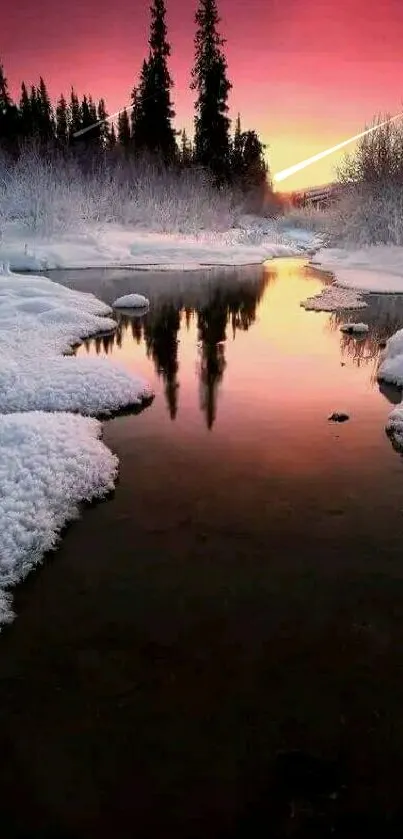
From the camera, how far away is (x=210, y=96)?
171ft

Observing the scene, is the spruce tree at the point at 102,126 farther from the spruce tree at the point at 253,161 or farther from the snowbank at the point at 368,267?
the snowbank at the point at 368,267

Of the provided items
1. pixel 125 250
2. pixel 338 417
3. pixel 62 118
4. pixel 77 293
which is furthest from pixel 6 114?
pixel 338 417

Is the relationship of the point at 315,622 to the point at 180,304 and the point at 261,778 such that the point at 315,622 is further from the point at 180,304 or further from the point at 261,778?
the point at 180,304

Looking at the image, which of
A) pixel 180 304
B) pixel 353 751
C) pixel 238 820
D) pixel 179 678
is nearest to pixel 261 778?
pixel 238 820

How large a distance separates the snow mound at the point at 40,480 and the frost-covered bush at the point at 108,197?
1087 inches

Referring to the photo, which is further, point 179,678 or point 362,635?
point 362,635

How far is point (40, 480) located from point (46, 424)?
1350mm

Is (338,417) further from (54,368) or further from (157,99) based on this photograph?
(157,99)

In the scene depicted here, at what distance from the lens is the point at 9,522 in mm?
5254

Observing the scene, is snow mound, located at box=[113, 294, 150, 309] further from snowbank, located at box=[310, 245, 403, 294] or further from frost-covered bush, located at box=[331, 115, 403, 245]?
frost-covered bush, located at box=[331, 115, 403, 245]

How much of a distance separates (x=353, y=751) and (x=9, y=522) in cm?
328

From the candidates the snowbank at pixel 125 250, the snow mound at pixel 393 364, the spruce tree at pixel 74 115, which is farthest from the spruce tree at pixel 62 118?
the snow mound at pixel 393 364

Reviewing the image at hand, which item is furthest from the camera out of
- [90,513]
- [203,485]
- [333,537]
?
[203,485]

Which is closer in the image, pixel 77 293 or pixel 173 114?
pixel 77 293
